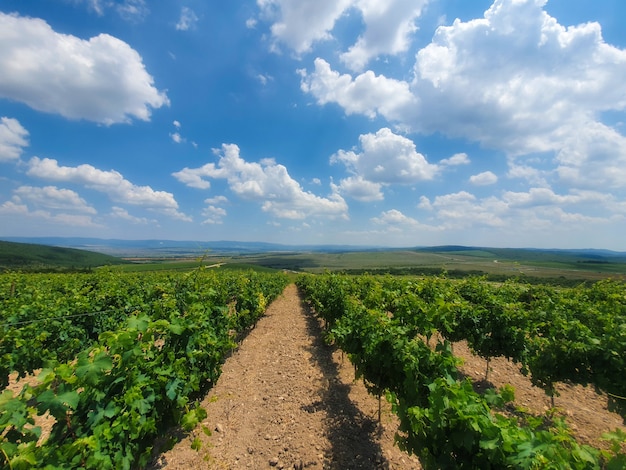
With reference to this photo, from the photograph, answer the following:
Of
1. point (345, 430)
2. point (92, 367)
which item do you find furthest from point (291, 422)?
point (92, 367)

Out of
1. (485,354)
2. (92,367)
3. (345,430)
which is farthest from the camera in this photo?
(485,354)

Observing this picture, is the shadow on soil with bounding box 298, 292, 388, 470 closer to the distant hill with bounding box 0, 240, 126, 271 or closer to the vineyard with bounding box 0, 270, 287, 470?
the vineyard with bounding box 0, 270, 287, 470

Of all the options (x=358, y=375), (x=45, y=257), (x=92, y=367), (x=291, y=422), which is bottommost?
(x=45, y=257)

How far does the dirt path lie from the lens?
15.7ft

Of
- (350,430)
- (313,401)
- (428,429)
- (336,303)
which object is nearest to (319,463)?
(350,430)

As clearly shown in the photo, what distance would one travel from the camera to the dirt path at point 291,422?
478cm

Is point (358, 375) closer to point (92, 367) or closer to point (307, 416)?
point (307, 416)

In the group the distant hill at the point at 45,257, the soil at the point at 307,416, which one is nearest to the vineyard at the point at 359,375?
the soil at the point at 307,416

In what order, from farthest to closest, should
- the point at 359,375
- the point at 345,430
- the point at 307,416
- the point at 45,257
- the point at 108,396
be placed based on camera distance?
the point at 45,257 < the point at 307,416 < the point at 359,375 < the point at 345,430 < the point at 108,396

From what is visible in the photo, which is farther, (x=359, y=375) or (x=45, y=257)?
(x=45, y=257)

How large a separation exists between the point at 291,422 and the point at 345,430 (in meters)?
1.12

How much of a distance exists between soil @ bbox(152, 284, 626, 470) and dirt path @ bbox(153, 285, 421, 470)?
17mm

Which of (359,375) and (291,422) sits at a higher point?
(359,375)

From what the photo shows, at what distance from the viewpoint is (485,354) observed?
27.8 feet
